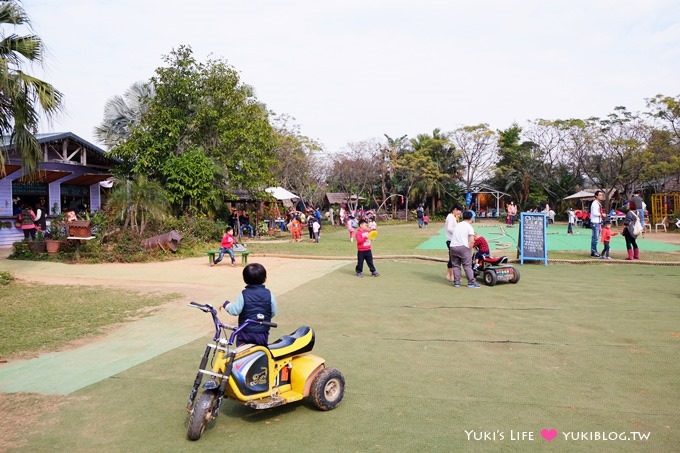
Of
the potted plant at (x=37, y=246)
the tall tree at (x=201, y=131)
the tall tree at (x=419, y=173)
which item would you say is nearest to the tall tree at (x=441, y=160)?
the tall tree at (x=419, y=173)

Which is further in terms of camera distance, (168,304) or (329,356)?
(168,304)

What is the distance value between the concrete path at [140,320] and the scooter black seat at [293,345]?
6.87ft

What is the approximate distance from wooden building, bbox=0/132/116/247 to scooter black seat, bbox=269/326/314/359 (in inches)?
728

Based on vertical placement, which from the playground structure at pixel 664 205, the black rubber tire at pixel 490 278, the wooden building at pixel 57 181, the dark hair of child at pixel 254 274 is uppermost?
the wooden building at pixel 57 181

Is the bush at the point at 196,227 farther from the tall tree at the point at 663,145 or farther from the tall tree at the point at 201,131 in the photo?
the tall tree at the point at 663,145

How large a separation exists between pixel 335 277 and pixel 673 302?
6597 mm

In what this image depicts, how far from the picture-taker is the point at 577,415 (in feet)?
14.0

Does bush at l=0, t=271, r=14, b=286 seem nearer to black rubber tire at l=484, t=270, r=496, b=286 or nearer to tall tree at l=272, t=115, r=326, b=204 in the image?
black rubber tire at l=484, t=270, r=496, b=286

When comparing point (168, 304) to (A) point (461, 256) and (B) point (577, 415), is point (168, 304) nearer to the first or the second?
(A) point (461, 256)

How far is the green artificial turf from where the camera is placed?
12.8ft

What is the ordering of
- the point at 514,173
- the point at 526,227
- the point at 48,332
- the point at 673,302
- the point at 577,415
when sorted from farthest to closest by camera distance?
the point at 514,173, the point at 526,227, the point at 673,302, the point at 48,332, the point at 577,415

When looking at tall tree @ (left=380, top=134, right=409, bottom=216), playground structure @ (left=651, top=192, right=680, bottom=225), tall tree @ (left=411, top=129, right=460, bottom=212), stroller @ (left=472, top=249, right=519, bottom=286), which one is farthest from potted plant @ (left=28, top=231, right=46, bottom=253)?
tall tree @ (left=411, top=129, right=460, bottom=212)

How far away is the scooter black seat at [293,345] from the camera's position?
4480 mm

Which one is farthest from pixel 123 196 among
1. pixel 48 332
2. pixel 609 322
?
pixel 609 322
